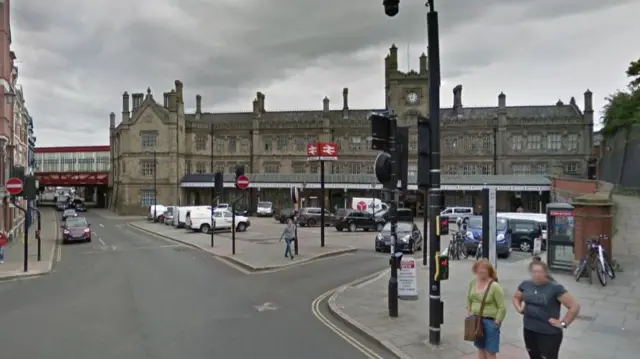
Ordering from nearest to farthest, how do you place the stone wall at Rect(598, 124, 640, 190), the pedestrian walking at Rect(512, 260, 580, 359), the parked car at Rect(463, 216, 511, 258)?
the pedestrian walking at Rect(512, 260, 580, 359), the parked car at Rect(463, 216, 511, 258), the stone wall at Rect(598, 124, 640, 190)

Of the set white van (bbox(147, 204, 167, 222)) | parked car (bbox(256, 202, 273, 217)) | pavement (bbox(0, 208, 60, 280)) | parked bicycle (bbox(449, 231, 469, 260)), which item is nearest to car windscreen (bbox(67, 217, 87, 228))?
pavement (bbox(0, 208, 60, 280))

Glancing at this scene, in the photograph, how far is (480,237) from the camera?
21625mm

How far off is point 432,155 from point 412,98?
59081 mm

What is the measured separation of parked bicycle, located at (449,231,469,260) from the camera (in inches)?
796

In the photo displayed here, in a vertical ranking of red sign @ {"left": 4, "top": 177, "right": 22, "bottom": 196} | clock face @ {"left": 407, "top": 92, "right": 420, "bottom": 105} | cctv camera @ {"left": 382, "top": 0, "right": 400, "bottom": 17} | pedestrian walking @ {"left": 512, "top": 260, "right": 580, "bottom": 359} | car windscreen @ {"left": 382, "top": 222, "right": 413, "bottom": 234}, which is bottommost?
car windscreen @ {"left": 382, "top": 222, "right": 413, "bottom": 234}

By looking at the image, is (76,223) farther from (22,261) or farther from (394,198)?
(394,198)

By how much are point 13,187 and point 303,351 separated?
16166 mm

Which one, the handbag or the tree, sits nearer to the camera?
the handbag

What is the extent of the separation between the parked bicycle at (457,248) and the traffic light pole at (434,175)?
42.4ft

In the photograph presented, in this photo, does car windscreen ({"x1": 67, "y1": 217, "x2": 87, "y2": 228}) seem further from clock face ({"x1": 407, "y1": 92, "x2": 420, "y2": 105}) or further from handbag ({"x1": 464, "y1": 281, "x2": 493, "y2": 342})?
clock face ({"x1": 407, "y1": 92, "x2": 420, "y2": 105})

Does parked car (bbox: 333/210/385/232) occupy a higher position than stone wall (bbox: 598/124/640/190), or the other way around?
stone wall (bbox: 598/124/640/190)

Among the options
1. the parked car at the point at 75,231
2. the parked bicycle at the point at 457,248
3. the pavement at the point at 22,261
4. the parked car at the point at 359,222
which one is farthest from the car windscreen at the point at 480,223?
the parked car at the point at 75,231

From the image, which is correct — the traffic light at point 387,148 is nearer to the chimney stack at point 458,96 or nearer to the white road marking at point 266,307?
the white road marking at point 266,307

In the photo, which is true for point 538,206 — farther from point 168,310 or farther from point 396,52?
point 168,310
